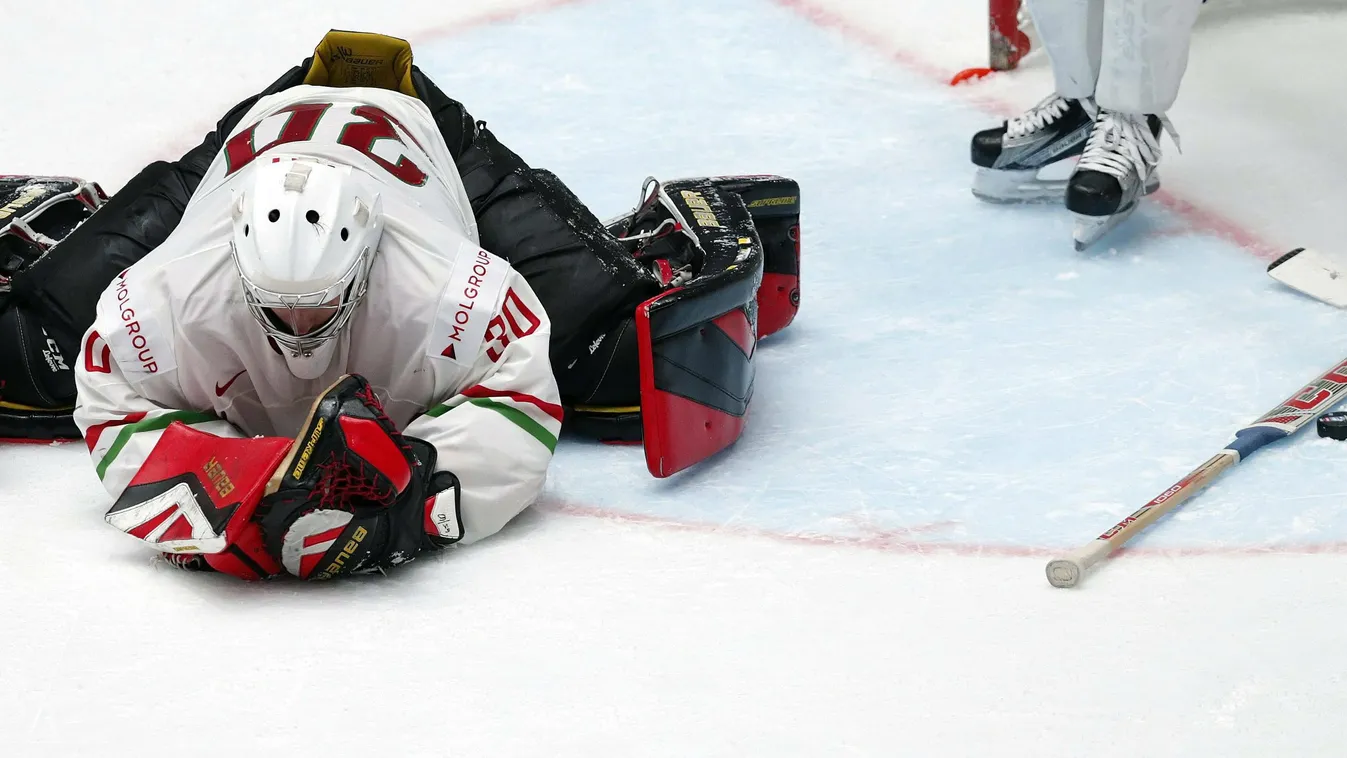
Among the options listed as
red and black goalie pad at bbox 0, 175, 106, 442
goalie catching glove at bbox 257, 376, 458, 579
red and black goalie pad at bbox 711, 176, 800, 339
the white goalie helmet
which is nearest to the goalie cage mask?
the white goalie helmet

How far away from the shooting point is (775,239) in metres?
4.12

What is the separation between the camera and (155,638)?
106 inches

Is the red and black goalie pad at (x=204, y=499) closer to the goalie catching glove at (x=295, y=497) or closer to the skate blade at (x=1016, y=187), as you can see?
the goalie catching glove at (x=295, y=497)

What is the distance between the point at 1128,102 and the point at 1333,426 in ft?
4.64

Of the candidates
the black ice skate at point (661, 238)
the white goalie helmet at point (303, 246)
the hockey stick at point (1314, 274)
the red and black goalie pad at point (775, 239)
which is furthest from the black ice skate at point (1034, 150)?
the white goalie helmet at point (303, 246)

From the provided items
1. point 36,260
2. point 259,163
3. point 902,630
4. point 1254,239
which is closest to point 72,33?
point 36,260

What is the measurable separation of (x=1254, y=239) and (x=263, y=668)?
10.2 feet

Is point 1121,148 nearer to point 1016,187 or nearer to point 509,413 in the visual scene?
point 1016,187

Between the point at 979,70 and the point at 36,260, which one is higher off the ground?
the point at 36,260

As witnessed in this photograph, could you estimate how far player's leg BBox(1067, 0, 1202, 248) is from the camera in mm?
4402

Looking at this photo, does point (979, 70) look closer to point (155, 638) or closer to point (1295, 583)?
point (1295, 583)

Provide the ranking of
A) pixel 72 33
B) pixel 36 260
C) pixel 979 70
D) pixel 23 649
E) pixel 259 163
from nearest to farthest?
pixel 23 649 → pixel 259 163 → pixel 36 260 → pixel 979 70 → pixel 72 33

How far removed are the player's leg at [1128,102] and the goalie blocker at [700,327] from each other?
3.06 feet

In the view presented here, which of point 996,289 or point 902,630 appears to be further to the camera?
point 996,289
